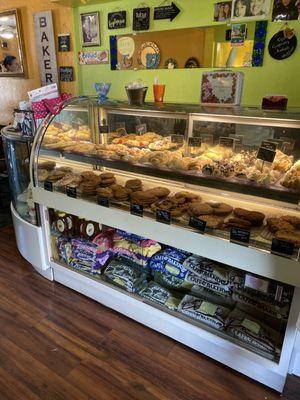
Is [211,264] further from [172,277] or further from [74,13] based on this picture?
[74,13]

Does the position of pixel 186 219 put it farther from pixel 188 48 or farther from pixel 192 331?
pixel 188 48

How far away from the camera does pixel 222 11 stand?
8.15 feet

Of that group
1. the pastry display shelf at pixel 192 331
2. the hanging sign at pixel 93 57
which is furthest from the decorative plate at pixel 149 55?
the pastry display shelf at pixel 192 331

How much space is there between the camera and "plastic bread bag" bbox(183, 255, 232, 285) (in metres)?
1.98

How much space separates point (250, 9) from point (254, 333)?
7.86ft

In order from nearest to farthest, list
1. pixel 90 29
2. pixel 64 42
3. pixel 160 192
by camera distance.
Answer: pixel 160 192 → pixel 90 29 → pixel 64 42

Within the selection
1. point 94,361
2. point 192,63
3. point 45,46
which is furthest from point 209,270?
point 45,46

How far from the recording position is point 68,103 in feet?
8.04

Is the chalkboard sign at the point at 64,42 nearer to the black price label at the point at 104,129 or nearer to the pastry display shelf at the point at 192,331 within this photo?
the black price label at the point at 104,129

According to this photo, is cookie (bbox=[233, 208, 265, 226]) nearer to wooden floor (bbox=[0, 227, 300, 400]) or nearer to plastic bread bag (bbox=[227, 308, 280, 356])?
plastic bread bag (bbox=[227, 308, 280, 356])

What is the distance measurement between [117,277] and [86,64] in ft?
8.26

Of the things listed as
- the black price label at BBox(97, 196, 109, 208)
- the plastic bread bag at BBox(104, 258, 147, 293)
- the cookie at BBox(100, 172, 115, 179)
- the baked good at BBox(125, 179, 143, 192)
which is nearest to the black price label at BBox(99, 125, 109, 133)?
the cookie at BBox(100, 172, 115, 179)

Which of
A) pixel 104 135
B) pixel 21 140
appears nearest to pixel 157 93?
pixel 104 135

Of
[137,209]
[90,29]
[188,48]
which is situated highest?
[90,29]
